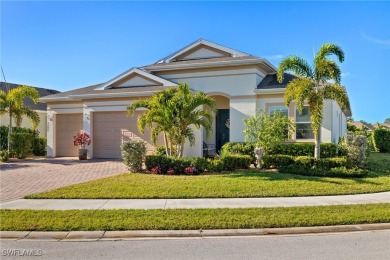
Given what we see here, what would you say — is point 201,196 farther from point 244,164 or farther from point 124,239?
point 244,164

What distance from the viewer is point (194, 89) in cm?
1927

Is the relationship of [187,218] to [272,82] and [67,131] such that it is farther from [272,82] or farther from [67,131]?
[67,131]

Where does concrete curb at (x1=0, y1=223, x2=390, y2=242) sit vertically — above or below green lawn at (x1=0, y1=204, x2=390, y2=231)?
below

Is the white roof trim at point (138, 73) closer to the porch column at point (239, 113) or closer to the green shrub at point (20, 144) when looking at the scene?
the porch column at point (239, 113)

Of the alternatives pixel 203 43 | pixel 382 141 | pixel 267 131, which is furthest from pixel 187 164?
pixel 382 141

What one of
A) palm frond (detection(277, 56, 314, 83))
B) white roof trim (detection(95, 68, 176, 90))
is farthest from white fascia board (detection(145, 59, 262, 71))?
palm frond (detection(277, 56, 314, 83))

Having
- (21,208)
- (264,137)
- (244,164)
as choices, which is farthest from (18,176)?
(264,137)

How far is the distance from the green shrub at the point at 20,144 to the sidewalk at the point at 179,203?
1249cm

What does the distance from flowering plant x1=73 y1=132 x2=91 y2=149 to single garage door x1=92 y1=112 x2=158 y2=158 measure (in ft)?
1.64

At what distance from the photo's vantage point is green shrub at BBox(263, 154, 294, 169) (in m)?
14.1

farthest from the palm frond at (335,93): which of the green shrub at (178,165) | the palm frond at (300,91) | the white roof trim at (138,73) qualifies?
the white roof trim at (138,73)

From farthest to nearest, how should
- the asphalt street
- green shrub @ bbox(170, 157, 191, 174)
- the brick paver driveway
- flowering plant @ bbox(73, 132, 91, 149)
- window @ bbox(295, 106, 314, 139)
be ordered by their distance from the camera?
flowering plant @ bbox(73, 132, 91, 149)
window @ bbox(295, 106, 314, 139)
green shrub @ bbox(170, 157, 191, 174)
the brick paver driveway
the asphalt street

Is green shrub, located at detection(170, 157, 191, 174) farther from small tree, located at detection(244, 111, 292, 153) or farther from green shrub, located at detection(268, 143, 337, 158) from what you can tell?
green shrub, located at detection(268, 143, 337, 158)

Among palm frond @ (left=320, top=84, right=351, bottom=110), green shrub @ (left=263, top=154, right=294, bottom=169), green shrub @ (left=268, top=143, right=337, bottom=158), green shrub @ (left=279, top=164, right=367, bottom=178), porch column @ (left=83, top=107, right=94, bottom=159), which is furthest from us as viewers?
porch column @ (left=83, top=107, right=94, bottom=159)
